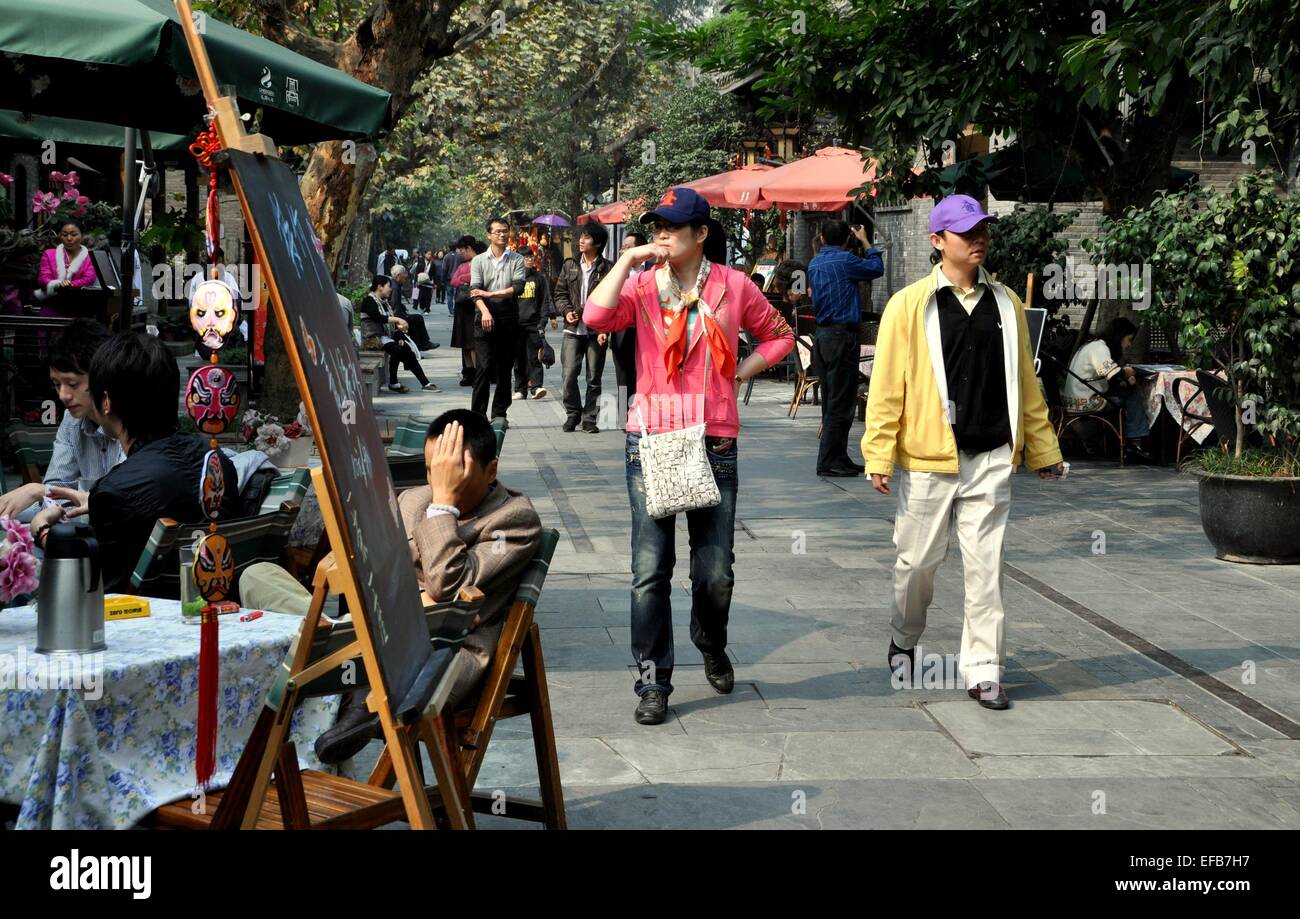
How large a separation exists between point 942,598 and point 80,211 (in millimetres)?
11024

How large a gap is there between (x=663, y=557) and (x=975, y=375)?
4.64ft

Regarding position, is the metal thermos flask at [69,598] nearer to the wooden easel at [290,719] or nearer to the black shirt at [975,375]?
the wooden easel at [290,719]

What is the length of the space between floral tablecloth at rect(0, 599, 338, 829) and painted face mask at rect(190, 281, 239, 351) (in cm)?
109

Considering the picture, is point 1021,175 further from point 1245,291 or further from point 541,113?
point 541,113

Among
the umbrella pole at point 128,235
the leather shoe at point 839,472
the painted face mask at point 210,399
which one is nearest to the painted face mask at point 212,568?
the painted face mask at point 210,399

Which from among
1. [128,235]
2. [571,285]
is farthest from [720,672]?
[571,285]

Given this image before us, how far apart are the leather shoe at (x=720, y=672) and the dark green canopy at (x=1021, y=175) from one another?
31.7ft

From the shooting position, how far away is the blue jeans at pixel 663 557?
5.76 meters

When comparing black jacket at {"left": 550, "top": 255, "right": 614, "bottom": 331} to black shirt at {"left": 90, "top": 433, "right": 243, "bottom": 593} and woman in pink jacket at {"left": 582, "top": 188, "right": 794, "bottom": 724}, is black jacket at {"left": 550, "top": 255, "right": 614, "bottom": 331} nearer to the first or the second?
Answer: woman in pink jacket at {"left": 582, "top": 188, "right": 794, "bottom": 724}

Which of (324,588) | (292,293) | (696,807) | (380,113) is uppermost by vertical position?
(380,113)

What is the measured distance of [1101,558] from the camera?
909 centimetres

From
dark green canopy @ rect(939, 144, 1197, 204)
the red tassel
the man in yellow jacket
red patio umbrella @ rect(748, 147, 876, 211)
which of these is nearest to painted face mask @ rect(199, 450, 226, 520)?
the red tassel
